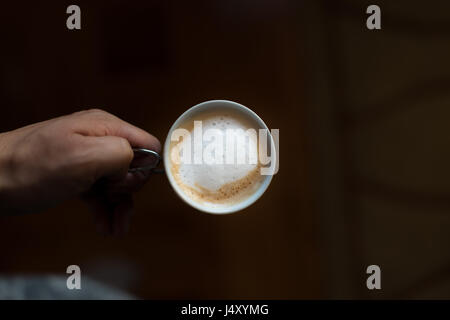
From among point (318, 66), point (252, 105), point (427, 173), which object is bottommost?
point (427, 173)

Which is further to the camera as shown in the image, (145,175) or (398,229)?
(398,229)

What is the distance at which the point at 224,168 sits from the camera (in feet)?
2.06

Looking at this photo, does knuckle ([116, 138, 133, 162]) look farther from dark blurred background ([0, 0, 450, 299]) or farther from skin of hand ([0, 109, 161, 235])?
dark blurred background ([0, 0, 450, 299])

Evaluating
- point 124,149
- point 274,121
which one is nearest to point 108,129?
point 124,149

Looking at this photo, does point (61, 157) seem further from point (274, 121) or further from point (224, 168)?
point (274, 121)

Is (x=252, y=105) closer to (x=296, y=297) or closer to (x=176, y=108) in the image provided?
(x=176, y=108)

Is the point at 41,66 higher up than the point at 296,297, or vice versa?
the point at 41,66

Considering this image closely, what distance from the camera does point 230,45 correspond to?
1.06 meters

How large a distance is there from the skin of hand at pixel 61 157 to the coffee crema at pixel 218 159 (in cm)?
7

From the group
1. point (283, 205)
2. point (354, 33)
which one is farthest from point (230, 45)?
point (283, 205)

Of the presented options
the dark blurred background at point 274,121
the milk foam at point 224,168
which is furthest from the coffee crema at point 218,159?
the dark blurred background at point 274,121

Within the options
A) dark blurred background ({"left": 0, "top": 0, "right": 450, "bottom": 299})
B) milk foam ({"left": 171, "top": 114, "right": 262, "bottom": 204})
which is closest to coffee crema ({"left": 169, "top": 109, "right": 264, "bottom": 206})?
milk foam ({"left": 171, "top": 114, "right": 262, "bottom": 204})

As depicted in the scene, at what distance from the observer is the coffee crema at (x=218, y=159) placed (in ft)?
2.07

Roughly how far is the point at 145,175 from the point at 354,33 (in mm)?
705
